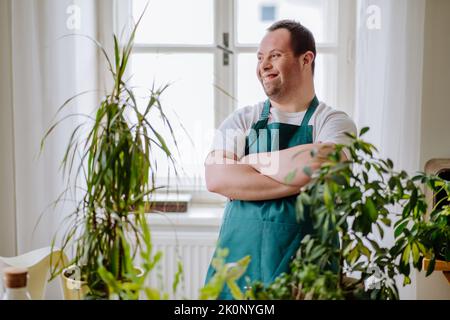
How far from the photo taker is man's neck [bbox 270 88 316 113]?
76.9 inches

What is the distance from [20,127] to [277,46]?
1.39 meters

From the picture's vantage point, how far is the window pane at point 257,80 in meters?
2.99

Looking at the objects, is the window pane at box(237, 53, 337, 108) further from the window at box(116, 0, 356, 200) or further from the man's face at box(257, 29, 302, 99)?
the man's face at box(257, 29, 302, 99)

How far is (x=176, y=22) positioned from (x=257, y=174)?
1.41 meters

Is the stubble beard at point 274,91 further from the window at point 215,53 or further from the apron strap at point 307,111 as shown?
the window at point 215,53

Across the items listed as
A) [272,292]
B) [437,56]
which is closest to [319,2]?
[437,56]

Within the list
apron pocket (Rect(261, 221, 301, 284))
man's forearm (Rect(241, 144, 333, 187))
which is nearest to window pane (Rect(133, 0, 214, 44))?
man's forearm (Rect(241, 144, 333, 187))

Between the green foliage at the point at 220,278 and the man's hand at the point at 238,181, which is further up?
the man's hand at the point at 238,181

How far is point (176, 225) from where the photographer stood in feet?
9.85

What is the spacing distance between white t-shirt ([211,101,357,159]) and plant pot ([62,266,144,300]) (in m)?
0.54

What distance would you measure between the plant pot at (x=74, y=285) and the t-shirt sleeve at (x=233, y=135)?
1.72 feet

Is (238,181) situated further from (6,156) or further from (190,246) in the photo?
(6,156)

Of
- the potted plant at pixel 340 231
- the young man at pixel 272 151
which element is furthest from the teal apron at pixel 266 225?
the potted plant at pixel 340 231
